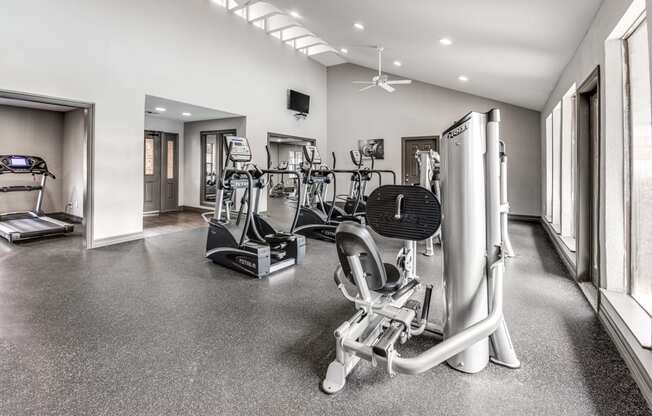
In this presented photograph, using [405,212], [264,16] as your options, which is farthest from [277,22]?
[405,212]

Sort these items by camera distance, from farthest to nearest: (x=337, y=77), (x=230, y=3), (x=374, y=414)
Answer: (x=337, y=77)
(x=230, y=3)
(x=374, y=414)

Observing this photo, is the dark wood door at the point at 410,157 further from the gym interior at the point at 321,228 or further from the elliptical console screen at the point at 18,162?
the elliptical console screen at the point at 18,162

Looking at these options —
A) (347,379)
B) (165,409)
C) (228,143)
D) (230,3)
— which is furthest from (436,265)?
(230,3)

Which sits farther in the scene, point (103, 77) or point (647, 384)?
point (103, 77)

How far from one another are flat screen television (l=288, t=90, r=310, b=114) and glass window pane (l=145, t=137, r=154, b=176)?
11.9ft

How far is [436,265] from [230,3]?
6.78 metres

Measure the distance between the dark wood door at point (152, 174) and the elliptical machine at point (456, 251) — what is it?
301 inches

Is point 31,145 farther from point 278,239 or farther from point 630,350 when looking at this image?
point 630,350

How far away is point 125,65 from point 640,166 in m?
6.55

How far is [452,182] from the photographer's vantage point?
6.64 feet

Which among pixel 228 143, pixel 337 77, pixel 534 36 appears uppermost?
pixel 337 77

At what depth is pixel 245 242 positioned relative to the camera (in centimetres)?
405

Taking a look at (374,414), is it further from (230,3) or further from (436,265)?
(230,3)

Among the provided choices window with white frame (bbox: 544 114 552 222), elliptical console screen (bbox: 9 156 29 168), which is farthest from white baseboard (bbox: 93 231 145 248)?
window with white frame (bbox: 544 114 552 222)
